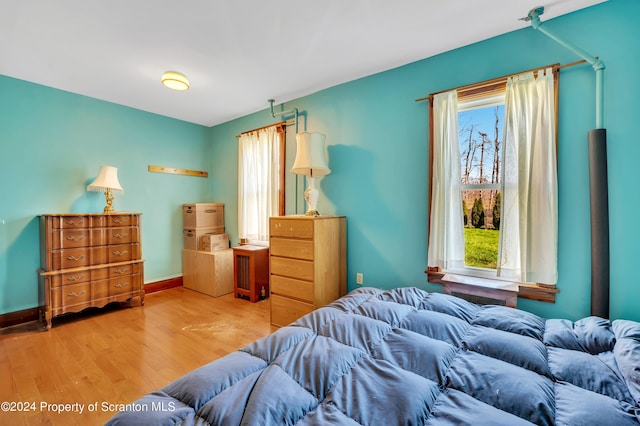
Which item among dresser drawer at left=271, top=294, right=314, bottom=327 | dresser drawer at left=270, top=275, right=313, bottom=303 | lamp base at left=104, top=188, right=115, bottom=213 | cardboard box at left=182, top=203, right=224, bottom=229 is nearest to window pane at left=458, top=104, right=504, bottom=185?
dresser drawer at left=270, top=275, right=313, bottom=303

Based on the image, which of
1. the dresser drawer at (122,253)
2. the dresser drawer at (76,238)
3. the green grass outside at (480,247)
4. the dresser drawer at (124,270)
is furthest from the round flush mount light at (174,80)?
the green grass outside at (480,247)

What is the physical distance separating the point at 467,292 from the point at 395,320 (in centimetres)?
102

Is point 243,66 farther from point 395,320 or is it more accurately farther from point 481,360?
point 481,360

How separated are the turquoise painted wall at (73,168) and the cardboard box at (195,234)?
149 millimetres

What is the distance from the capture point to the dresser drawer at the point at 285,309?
257 cm

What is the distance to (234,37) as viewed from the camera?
85.1 inches

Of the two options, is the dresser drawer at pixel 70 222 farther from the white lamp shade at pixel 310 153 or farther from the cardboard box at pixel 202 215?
the white lamp shade at pixel 310 153

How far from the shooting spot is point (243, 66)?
2619 millimetres

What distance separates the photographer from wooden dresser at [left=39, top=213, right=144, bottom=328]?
8.93ft

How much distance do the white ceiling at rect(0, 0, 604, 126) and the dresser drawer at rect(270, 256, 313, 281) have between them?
1905mm

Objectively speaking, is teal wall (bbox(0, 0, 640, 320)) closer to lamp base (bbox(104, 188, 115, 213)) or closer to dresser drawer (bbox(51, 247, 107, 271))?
lamp base (bbox(104, 188, 115, 213))

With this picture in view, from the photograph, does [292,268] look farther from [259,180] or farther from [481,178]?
[481,178]

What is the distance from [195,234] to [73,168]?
159 cm

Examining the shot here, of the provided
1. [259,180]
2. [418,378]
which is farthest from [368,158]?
[418,378]
